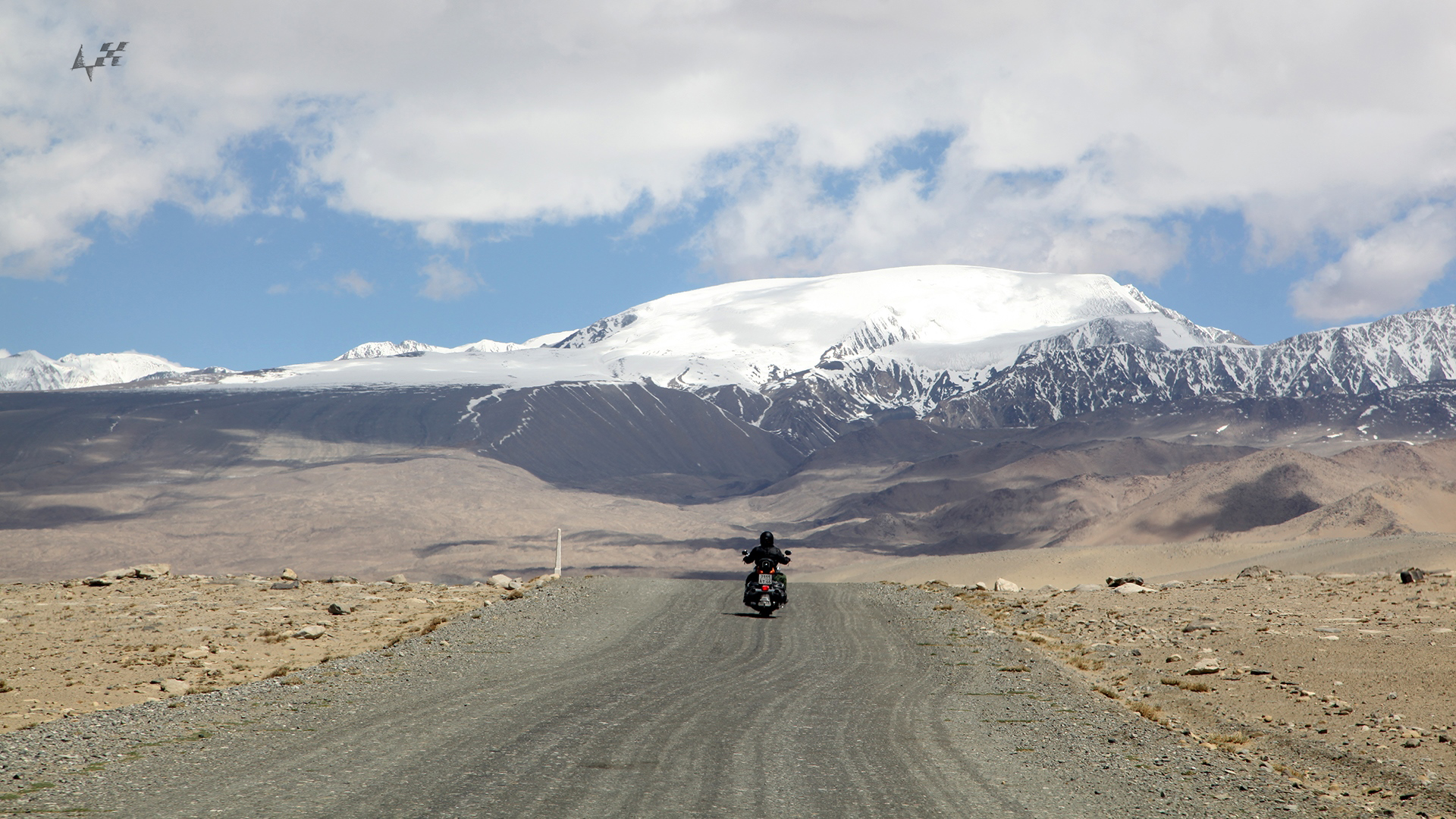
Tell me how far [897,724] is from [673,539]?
16051 centimetres

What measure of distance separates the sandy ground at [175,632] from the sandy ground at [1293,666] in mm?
11151

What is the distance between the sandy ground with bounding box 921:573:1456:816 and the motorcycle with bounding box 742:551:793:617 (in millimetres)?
4042

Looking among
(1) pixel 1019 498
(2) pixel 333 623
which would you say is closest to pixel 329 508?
(1) pixel 1019 498

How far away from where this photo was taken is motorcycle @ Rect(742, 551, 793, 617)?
74.2 ft

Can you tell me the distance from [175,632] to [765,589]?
11232 millimetres

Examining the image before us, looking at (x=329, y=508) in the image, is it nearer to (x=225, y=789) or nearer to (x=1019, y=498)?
(x=1019, y=498)

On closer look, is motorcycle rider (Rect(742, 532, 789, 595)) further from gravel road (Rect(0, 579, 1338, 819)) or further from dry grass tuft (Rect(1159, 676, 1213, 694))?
dry grass tuft (Rect(1159, 676, 1213, 694))

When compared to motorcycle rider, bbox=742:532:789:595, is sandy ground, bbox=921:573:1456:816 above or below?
below

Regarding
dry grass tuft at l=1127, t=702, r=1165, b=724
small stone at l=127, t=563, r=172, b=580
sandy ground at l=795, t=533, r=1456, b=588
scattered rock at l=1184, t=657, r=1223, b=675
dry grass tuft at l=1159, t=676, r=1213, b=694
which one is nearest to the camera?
dry grass tuft at l=1127, t=702, r=1165, b=724

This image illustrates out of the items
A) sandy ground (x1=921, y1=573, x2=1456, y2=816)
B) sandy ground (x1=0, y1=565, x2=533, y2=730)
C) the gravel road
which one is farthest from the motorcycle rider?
the gravel road

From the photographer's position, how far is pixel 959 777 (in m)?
9.82

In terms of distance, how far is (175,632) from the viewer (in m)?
19.0

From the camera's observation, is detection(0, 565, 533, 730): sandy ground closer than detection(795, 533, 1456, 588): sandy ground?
Yes

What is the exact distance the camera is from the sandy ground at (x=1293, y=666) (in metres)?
11.4
